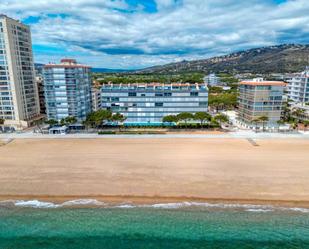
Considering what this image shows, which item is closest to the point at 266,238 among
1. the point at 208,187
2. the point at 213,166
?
the point at 208,187

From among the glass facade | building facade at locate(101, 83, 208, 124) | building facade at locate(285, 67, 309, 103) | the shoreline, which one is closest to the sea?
the shoreline

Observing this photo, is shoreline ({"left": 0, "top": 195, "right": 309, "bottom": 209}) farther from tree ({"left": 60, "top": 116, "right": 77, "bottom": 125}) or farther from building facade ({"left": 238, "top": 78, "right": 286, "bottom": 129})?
building facade ({"left": 238, "top": 78, "right": 286, "bottom": 129})

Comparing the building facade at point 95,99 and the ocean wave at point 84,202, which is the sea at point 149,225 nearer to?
the ocean wave at point 84,202

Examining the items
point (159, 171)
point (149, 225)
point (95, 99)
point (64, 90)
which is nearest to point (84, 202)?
point (149, 225)

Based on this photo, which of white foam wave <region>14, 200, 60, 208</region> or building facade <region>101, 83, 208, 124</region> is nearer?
white foam wave <region>14, 200, 60, 208</region>

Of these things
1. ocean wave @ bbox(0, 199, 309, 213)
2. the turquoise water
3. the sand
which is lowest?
the turquoise water

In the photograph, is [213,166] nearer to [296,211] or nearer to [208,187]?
[208,187]
